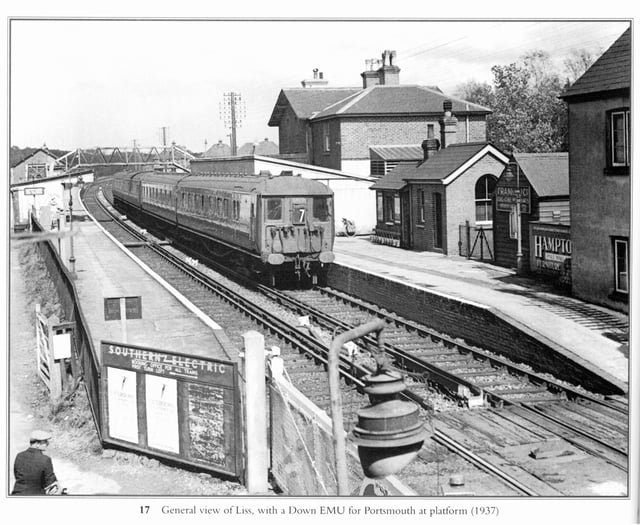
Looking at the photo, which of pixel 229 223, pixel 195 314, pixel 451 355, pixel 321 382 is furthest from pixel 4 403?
pixel 229 223

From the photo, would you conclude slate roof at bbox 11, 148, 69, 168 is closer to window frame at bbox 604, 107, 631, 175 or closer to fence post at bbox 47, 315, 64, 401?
fence post at bbox 47, 315, 64, 401

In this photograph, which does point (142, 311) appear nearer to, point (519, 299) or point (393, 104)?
point (519, 299)

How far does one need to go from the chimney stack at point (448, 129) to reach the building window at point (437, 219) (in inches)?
103

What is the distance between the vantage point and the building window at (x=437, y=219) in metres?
24.6

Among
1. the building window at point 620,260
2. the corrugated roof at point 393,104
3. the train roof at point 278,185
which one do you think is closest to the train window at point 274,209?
the train roof at point 278,185

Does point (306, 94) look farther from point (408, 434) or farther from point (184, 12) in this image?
point (408, 434)

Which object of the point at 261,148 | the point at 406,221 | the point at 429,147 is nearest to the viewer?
the point at 406,221

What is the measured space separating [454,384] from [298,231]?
800cm

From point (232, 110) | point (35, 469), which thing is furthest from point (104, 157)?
point (35, 469)

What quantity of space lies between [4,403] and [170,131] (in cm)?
640

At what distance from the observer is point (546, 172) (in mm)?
20516

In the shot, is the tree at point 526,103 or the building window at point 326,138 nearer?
the tree at point 526,103

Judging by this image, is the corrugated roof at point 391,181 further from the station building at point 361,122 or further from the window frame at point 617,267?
the window frame at point 617,267

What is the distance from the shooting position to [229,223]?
22.7m
